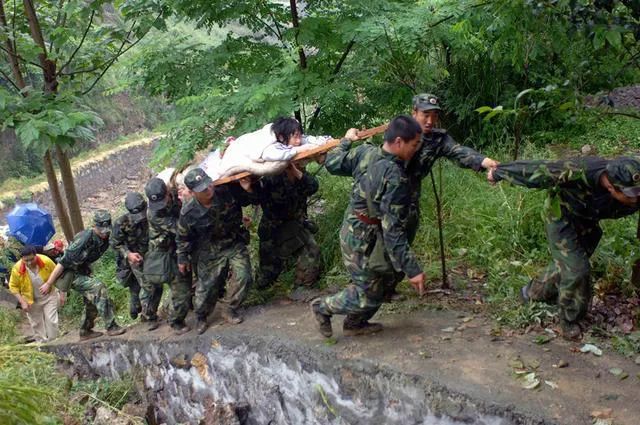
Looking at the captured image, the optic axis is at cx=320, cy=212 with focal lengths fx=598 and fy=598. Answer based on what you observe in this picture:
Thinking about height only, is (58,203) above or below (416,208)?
above

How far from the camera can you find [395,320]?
5.24 metres

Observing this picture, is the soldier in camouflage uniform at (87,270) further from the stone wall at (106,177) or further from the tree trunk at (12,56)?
the stone wall at (106,177)

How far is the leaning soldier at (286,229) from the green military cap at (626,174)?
2.85 meters

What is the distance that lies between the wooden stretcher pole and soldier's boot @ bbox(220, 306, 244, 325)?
4.50ft

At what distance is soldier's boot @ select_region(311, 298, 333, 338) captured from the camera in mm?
5047

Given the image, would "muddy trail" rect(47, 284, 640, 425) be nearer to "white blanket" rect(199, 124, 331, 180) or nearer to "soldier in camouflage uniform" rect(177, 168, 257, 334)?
"soldier in camouflage uniform" rect(177, 168, 257, 334)

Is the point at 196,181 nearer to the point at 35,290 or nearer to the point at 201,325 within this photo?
the point at 201,325

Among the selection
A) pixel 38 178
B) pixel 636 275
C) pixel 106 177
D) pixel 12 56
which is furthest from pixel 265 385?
pixel 38 178

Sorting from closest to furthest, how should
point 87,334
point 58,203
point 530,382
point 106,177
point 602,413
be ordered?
point 602,413
point 530,382
point 87,334
point 58,203
point 106,177

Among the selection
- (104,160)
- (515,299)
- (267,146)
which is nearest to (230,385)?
(267,146)

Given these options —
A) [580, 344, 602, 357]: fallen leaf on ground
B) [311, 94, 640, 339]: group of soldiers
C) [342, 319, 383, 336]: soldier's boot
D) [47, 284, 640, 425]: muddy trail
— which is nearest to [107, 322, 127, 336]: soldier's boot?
[47, 284, 640, 425]: muddy trail

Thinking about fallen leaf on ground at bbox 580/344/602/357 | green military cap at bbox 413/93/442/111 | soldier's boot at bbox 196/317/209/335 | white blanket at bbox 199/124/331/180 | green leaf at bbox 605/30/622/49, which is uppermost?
green leaf at bbox 605/30/622/49

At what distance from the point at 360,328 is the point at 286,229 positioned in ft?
5.05

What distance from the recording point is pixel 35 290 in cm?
721
